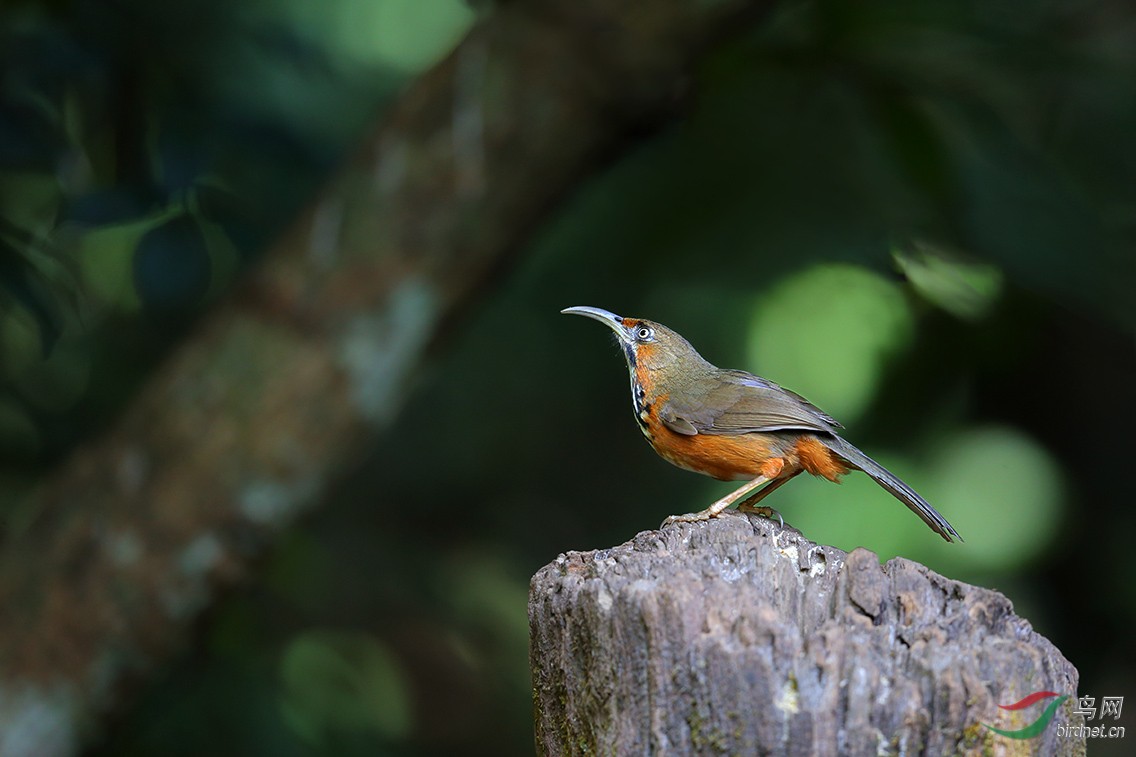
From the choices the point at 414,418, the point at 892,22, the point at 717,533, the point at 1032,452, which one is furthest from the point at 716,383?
the point at 414,418

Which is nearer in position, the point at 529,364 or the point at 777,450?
the point at 777,450

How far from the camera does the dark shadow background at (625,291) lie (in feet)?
15.6

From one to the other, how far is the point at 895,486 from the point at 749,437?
451 mm

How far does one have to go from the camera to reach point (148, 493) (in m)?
4.91

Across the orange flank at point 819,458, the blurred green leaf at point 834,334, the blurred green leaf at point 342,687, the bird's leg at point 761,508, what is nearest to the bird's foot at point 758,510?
the bird's leg at point 761,508

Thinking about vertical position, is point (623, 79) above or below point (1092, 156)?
below

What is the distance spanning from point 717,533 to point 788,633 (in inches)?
25.0

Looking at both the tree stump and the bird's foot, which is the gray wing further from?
the tree stump

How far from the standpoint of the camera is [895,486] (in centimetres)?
339

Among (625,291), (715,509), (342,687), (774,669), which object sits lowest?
(342,687)

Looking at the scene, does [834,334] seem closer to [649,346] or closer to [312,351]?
[649,346]

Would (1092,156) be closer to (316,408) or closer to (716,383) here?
(716,383)

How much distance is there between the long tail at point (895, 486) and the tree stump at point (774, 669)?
85 cm

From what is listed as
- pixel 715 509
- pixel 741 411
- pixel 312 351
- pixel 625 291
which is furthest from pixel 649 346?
pixel 625 291
